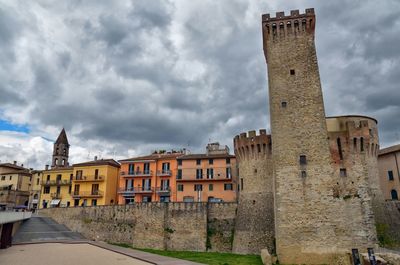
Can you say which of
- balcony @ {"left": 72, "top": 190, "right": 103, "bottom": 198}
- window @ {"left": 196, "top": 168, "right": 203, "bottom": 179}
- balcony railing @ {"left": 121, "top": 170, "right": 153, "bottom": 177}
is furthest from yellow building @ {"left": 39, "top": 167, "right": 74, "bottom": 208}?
window @ {"left": 196, "top": 168, "right": 203, "bottom": 179}

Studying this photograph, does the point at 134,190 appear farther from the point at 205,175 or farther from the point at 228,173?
the point at 228,173

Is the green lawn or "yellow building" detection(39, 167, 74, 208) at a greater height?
"yellow building" detection(39, 167, 74, 208)

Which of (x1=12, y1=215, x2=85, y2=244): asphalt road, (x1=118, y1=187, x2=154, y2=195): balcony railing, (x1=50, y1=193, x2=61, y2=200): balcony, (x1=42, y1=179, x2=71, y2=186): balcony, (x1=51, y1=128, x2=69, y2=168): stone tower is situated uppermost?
(x1=51, y1=128, x2=69, y2=168): stone tower

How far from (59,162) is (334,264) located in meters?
59.7

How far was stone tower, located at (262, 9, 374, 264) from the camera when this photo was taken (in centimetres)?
2570

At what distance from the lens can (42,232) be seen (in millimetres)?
39500

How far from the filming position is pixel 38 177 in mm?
63906

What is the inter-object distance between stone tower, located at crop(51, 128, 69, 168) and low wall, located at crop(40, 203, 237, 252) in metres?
32.2

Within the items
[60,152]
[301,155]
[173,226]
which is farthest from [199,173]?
[60,152]

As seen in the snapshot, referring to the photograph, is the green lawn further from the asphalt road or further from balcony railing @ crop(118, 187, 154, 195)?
balcony railing @ crop(118, 187, 154, 195)

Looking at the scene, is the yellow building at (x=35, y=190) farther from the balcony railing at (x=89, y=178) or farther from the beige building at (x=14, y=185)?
the balcony railing at (x=89, y=178)

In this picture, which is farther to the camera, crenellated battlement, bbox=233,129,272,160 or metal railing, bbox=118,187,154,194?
metal railing, bbox=118,187,154,194

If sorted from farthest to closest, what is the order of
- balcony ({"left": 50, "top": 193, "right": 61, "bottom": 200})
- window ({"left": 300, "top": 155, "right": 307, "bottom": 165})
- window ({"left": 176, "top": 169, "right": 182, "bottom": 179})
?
balcony ({"left": 50, "top": 193, "right": 61, "bottom": 200}) → window ({"left": 176, "top": 169, "right": 182, "bottom": 179}) → window ({"left": 300, "top": 155, "right": 307, "bottom": 165})

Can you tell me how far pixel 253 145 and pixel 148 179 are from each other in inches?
939
